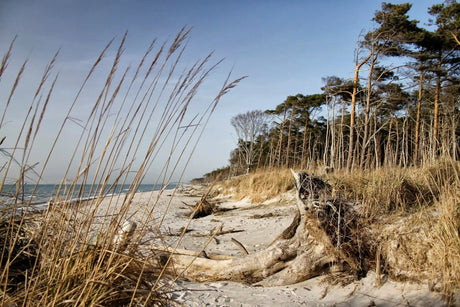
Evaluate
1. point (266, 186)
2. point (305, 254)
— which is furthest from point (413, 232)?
point (266, 186)

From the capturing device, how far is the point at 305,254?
3002mm

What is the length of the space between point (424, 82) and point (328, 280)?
14.9 meters

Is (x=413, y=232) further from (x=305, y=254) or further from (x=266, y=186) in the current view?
(x=266, y=186)

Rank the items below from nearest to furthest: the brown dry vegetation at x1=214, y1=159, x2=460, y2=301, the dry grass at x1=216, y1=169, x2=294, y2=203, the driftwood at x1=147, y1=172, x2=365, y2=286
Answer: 1. the brown dry vegetation at x1=214, y1=159, x2=460, y2=301
2. the driftwood at x1=147, y1=172, x2=365, y2=286
3. the dry grass at x1=216, y1=169, x2=294, y2=203

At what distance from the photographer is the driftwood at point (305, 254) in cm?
286

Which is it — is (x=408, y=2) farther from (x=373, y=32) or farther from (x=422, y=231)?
(x=422, y=231)

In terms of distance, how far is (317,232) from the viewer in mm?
3012

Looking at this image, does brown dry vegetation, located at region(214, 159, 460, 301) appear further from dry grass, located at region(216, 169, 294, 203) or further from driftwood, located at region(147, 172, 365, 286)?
dry grass, located at region(216, 169, 294, 203)

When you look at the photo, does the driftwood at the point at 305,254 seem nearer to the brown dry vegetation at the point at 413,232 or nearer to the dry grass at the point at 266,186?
the brown dry vegetation at the point at 413,232

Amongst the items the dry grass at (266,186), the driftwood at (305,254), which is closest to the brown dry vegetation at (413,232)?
the driftwood at (305,254)

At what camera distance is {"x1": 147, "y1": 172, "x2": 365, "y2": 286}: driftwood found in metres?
2.86

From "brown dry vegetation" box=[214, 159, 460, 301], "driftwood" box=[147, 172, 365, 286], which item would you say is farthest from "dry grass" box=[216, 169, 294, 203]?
"driftwood" box=[147, 172, 365, 286]

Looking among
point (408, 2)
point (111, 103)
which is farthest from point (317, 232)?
point (408, 2)

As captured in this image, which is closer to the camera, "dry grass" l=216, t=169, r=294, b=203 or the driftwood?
the driftwood
